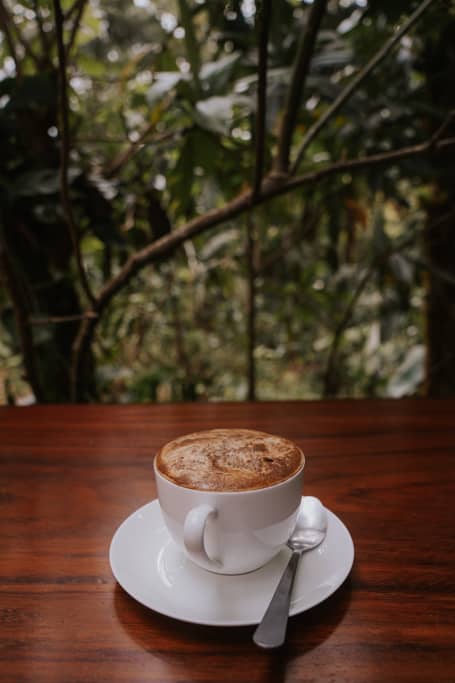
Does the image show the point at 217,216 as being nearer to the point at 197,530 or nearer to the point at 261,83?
the point at 261,83

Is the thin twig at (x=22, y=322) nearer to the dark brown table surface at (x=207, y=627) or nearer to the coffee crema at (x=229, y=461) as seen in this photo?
the dark brown table surface at (x=207, y=627)

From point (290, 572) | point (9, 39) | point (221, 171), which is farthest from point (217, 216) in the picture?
point (290, 572)

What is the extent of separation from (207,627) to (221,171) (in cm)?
118

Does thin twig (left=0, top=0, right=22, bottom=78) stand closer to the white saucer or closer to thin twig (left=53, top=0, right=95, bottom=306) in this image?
thin twig (left=53, top=0, right=95, bottom=306)

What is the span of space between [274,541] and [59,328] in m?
1.12

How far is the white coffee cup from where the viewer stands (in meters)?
0.34

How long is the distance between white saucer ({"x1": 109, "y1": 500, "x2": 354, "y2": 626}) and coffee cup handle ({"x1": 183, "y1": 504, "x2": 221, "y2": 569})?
0.10ft

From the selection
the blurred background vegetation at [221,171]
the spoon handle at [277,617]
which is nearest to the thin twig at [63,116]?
the blurred background vegetation at [221,171]

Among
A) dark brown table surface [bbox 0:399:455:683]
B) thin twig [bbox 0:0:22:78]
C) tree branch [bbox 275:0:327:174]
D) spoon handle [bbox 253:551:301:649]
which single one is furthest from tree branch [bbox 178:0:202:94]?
spoon handle [bbox 253:551:301:649]

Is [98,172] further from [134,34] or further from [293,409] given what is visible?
[134,34]

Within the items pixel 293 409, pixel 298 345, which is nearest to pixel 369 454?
pixel 293 409

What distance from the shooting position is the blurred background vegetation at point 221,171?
0.89 m

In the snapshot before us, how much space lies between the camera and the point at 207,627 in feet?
1.09

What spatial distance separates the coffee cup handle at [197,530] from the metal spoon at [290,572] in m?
0.05
